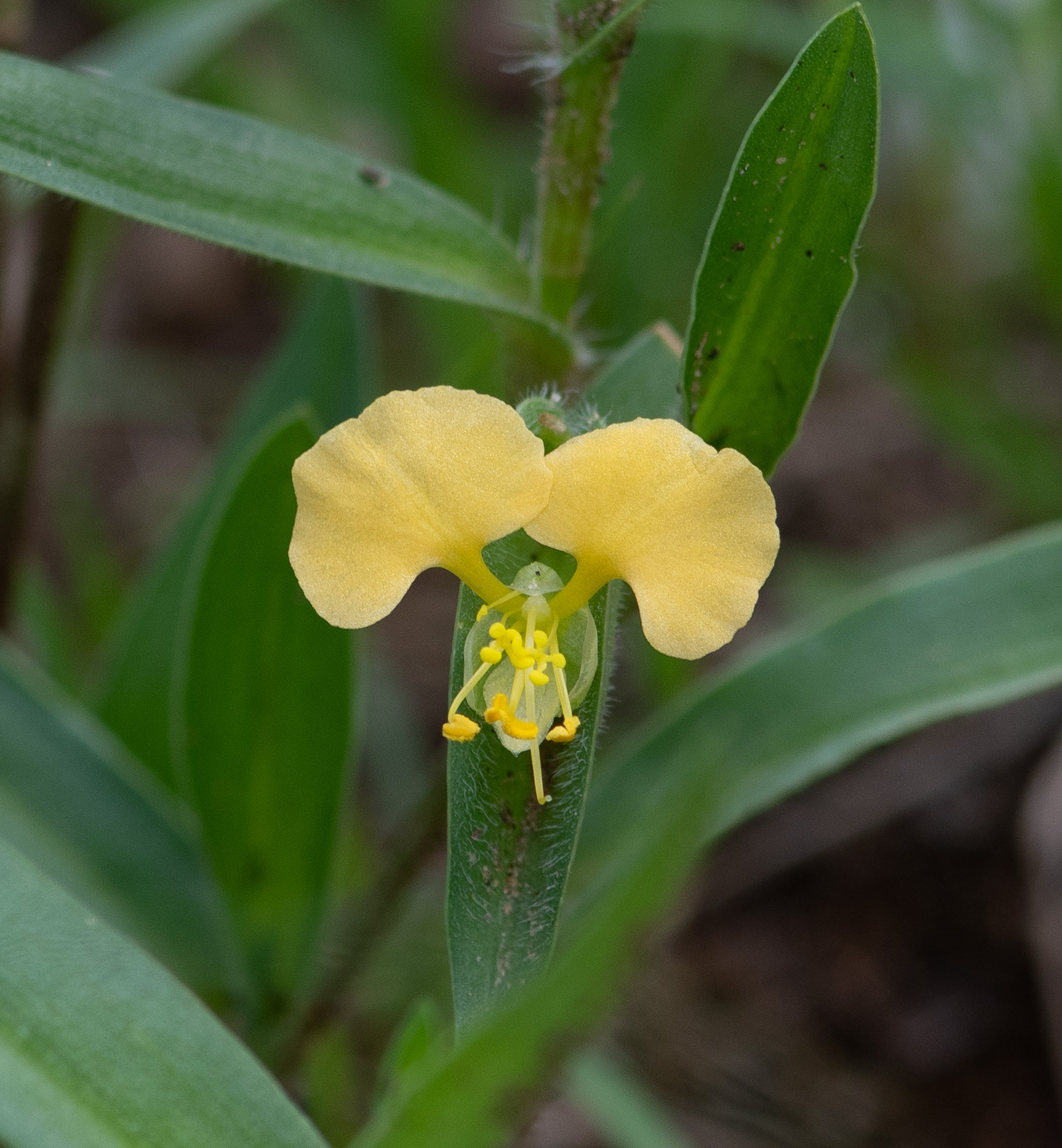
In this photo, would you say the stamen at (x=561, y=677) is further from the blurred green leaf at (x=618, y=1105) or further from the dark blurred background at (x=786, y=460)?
the blurred green leaf at (x=618, y=1105)

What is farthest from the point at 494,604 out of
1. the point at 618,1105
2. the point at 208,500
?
the point at 618,1105

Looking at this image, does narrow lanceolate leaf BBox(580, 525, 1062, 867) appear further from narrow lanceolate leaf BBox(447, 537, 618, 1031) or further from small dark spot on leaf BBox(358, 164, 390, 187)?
small dark spot on leaf BBox(358, 164, 390, 187)

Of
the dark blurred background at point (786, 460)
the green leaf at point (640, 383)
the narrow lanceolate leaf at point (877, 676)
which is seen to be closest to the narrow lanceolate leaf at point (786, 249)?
the green leaf at point (640, 383)

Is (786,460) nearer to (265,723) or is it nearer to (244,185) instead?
(265,723)

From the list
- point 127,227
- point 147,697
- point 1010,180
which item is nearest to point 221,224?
point 147,697

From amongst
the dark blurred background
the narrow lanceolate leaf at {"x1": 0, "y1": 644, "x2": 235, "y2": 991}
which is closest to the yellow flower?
the dark blurred background
